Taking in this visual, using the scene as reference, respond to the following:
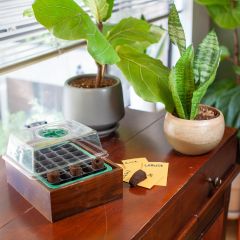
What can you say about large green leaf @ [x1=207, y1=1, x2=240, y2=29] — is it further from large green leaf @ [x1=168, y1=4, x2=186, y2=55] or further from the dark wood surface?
large green leaf @ [x1=168, y1=4, x2=186, y2=55]

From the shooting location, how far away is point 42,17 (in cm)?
91

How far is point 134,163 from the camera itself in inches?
40.4

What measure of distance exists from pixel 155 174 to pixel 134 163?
0.07 metres

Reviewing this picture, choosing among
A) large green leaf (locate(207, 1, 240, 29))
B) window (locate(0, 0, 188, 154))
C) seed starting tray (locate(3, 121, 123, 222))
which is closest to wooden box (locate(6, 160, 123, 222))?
seed starting tray (locate(3, 121, 123, 222))

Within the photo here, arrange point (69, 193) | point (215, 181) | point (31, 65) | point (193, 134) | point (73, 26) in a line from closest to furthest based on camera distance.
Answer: point (69, 193) < point (73, 26) < point (193, 134) < point (215, 181) < point (31, 65)

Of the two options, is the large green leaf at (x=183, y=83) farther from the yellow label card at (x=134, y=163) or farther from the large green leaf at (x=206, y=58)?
the yellow label card at (x=134, y=163)

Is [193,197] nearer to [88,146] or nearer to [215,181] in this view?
[215,181]

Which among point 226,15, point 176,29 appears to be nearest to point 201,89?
point 176,29

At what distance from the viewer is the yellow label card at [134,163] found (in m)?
1.01

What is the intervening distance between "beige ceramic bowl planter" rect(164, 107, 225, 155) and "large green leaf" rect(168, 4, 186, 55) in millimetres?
196

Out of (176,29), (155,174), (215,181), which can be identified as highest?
(176,29)

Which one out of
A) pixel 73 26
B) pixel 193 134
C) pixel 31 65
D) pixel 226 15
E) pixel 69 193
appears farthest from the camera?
pixel 226 15

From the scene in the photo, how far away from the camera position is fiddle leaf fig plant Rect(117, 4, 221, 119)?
1011 millimetres

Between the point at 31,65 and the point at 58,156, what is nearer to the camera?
the point at 58,156
